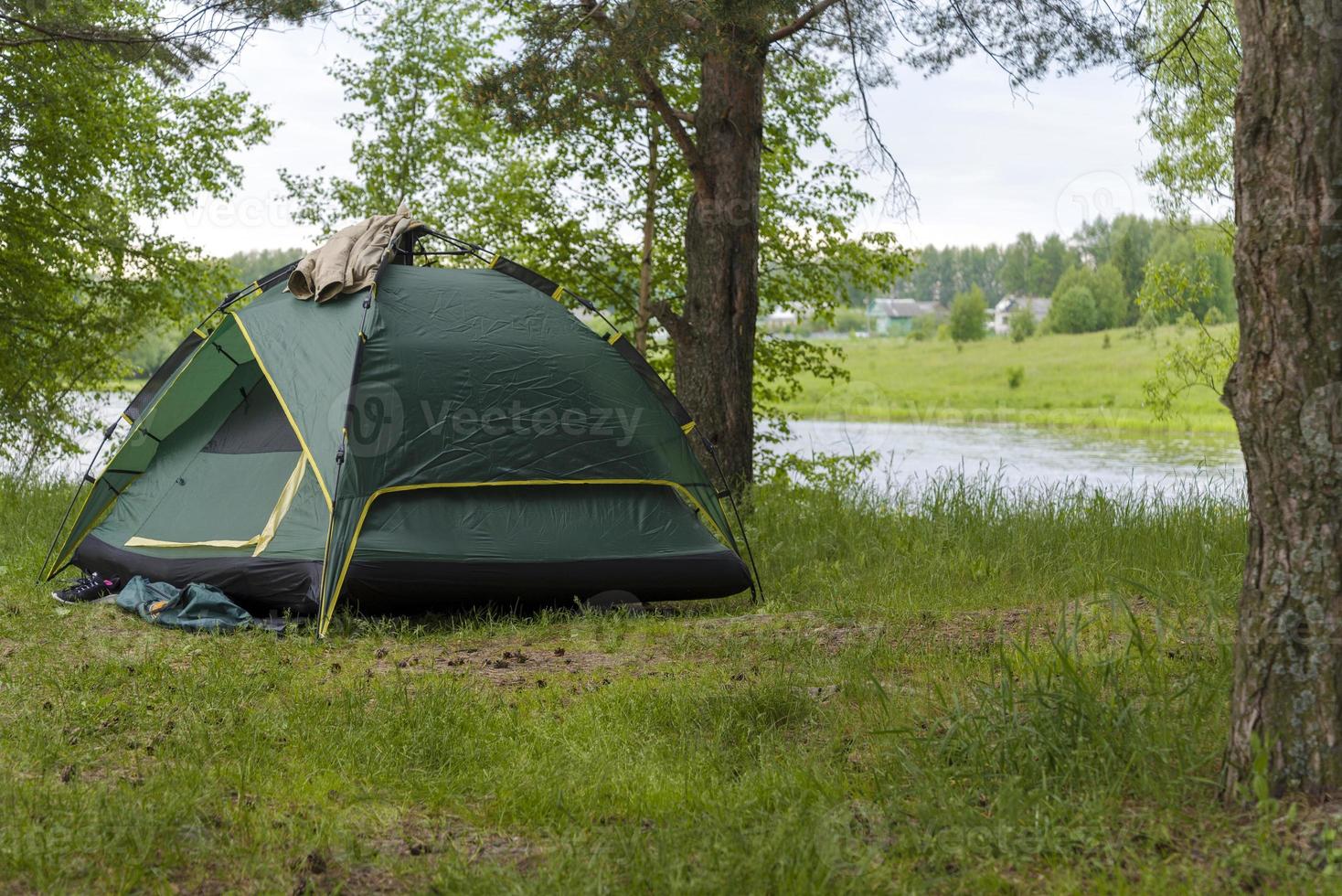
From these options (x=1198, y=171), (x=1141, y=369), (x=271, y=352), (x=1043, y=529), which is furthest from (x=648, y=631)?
(x=1141, y=369)

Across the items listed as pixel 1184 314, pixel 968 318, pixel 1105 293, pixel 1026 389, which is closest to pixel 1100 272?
pixel 1105 293

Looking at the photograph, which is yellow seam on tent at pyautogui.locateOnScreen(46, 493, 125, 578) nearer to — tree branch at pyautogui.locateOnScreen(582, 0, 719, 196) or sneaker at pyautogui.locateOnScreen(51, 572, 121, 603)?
sneaker at pyautogui.locateOnScreen(51, 572, 121, 603)

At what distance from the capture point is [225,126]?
50.7 feet

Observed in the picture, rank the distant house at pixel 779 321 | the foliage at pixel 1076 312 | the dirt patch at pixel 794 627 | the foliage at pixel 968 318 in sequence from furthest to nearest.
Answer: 1. the foliage at pixel 968 318
2. the foliage at pixel 1076 312
3. the distant house at pixel 779 321
4. the dirt patch at pixel 794 627

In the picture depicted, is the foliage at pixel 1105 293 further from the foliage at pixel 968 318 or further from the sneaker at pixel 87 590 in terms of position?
the sneaker at pixel 87 590

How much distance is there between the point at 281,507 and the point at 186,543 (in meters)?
0.64

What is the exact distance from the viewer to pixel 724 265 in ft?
27.4

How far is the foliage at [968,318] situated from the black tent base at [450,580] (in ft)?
143

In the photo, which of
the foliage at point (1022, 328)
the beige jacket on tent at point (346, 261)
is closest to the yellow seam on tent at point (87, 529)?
the beige jacket on tent at point (346, 261)

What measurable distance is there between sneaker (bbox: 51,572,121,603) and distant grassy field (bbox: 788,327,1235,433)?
27.7 m

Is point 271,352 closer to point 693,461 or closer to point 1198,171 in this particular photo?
point 693,461

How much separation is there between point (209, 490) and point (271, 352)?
31.9 inches

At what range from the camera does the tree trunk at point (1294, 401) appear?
2656 millimetres

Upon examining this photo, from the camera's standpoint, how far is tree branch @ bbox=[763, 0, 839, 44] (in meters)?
7.16
